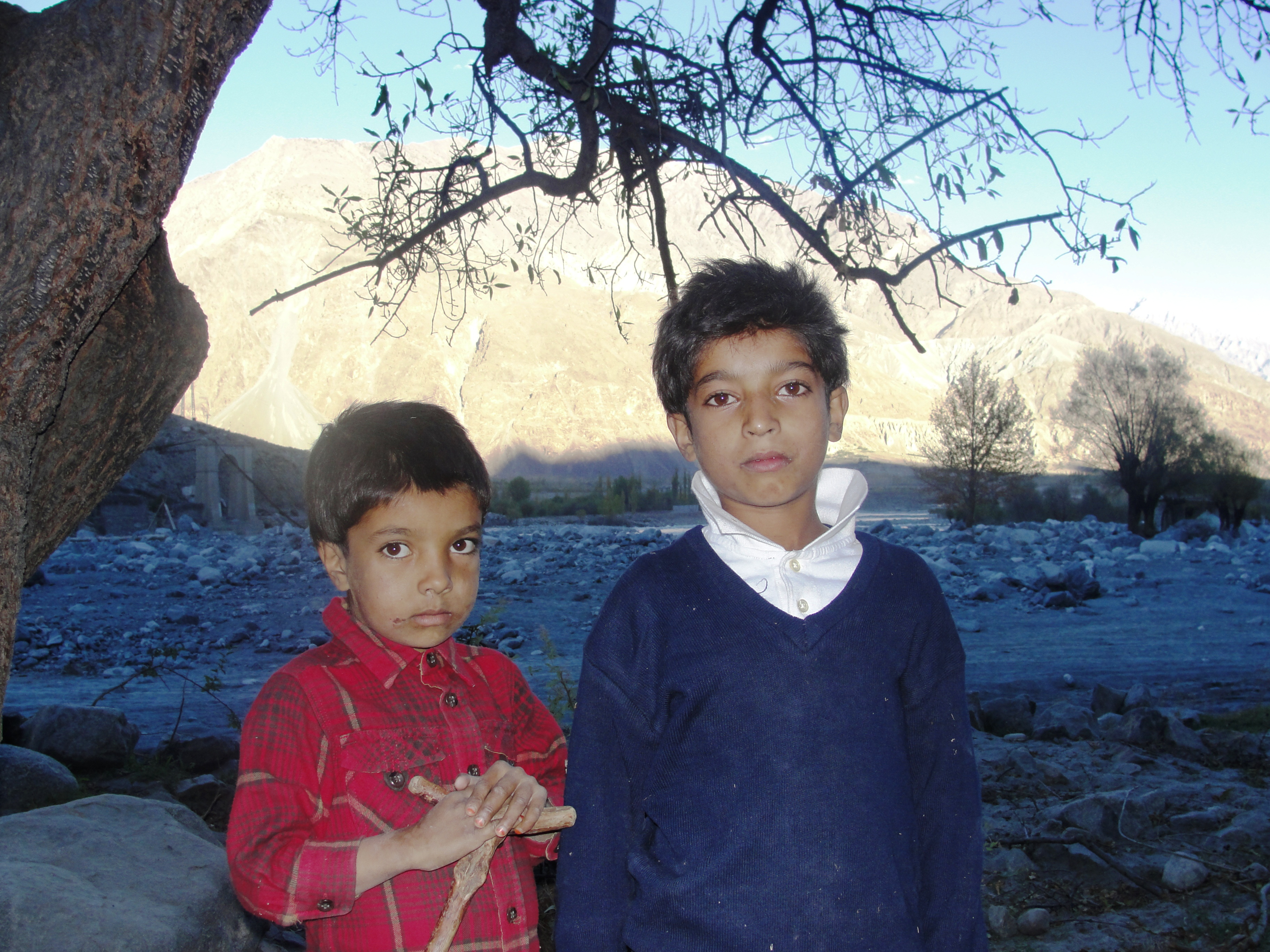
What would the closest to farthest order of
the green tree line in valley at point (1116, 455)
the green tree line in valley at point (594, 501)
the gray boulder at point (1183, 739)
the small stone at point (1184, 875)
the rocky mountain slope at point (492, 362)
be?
the small stone at point (1184, 875) < the gray boulder at point (1183, 739) < the green tree line in valley at point (594, 501) < the green tree line in valley at point (1116, 455) < the rocky mountain slope at point (492, 362)

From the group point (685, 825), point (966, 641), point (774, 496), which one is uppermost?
point (774, 496)

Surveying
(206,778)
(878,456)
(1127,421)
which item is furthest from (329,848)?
(878,456)

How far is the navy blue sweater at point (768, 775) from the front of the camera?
127 cm

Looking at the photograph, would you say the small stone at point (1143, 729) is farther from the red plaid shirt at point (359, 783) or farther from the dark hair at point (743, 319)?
the red plaid shirt at point (359, 783)

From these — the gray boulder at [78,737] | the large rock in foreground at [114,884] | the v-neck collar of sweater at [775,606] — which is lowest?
the gray boulder at [78,737]

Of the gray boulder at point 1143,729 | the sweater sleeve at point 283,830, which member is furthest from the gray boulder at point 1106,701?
the sweater sleeve at point 283,830

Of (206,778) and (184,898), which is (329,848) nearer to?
(184,898)

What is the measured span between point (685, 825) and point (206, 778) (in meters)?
3.24

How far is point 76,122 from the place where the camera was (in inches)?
55.1

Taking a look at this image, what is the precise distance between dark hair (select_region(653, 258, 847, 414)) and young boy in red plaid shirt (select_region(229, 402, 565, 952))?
1.34ft

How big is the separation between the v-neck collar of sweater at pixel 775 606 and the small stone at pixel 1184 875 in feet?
7.76

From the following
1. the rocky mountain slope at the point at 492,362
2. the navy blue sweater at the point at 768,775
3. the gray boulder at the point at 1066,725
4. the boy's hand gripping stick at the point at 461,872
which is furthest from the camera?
the rocky mountain slope at the point at 492,362

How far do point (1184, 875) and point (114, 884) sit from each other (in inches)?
126

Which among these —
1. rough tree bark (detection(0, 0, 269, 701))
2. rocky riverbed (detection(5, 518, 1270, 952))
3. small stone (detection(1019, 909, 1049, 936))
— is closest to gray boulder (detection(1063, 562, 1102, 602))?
rocky riverbed (detection(5, 518, 1270, 952))
